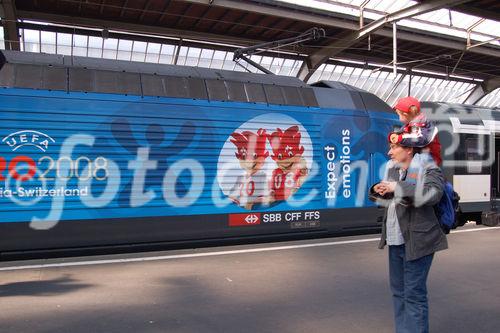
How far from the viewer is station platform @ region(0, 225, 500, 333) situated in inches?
172

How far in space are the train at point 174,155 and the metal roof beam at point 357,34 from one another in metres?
14.9

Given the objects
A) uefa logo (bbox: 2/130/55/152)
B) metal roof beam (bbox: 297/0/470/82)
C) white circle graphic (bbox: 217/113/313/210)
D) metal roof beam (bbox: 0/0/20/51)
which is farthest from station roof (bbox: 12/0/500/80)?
uefa logo (bbox: 2/130/55/152)

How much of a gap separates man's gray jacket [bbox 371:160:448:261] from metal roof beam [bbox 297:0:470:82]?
20.9m

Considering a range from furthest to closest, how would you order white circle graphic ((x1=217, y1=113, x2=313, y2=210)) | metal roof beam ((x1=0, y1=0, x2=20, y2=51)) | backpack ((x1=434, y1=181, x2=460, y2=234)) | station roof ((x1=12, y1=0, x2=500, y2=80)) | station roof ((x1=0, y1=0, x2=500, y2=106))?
station roof ((x1=0, y1=0, x2=500, y2=106)), station roof ((x1=12, y1=0, x2=500, y2=80)), metal roof beam ((x1=0, y1=0, x2=20, y2=51)), white circle graphic ((x1=217, y1=113, x2=313, y2=210)), backpack ((x1=434, y1=181, x2=460, y2=234))

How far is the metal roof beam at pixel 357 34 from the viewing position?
21.8 m

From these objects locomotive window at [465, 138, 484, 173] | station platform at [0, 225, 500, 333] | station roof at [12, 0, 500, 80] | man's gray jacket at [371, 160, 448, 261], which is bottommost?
station platform at [0, 225, 500, 333]

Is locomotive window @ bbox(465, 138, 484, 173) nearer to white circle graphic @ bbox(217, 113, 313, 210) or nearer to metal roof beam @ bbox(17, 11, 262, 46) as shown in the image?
white circle graphic @ bbox(217, 113, 313, 210)

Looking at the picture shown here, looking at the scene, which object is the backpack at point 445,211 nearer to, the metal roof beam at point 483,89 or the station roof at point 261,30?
the station roof at point 261,30

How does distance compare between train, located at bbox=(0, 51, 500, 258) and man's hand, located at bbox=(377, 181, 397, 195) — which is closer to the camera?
man's hand, located at bbox=(377, 181, 397, 195)

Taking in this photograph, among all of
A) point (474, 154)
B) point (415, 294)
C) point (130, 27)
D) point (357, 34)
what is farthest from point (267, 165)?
point (357, 34)

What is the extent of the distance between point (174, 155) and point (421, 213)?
4906 millimetres

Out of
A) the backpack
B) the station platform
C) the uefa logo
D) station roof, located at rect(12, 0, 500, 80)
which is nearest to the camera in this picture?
the backpack

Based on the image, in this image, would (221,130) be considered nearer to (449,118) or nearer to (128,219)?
(128,219)

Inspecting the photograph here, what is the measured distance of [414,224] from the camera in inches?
122
